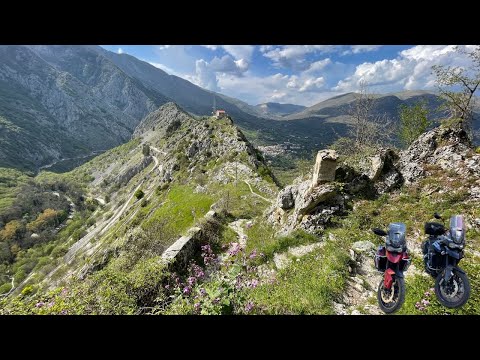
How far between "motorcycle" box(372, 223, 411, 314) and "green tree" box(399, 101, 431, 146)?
45298 mm

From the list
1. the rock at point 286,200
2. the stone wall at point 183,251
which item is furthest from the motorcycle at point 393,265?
the rock at point 286,200

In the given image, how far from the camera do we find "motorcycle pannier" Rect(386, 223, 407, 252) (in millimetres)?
5555

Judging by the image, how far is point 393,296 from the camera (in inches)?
245

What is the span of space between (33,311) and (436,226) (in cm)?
1031

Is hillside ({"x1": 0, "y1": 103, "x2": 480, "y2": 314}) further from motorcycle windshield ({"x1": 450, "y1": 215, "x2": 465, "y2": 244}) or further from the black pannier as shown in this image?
motorcycle windshield ({"x1": 450, "y1": 215, "x2": 465, "y2": 244})

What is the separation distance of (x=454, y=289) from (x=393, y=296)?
1.19m

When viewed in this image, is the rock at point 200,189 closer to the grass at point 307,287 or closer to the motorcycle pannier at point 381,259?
the grass at point 307,287

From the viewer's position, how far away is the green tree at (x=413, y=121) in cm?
4475

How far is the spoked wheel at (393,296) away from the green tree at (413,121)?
45260 millimetres

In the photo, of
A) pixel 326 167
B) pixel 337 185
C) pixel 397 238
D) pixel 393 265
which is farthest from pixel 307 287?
pixel 326 167

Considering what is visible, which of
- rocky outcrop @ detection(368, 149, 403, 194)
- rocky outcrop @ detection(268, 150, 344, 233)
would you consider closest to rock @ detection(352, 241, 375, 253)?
rocky outcrop @ detection(268, 150, 344, 233)

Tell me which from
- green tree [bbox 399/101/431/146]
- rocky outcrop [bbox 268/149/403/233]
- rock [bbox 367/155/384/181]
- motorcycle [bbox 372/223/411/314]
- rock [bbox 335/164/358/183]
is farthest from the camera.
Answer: green tree [bbox 399/101/431/146]
